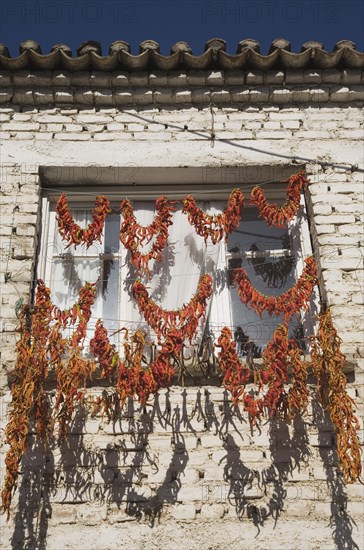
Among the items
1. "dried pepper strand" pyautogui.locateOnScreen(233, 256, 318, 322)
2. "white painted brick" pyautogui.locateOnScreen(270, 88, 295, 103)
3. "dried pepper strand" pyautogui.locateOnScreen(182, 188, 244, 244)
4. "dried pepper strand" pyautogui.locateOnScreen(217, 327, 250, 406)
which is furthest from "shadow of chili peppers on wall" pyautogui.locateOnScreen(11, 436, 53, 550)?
"white painted brick" pyautogui.locateOnScreen(270, 88, 295, 103)

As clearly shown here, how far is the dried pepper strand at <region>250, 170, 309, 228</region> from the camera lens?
5.12 m

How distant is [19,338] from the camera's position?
4.66 metres

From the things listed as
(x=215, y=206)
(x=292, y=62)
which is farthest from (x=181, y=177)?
(x=292, y=62)

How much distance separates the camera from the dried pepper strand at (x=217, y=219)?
5016 millimetres

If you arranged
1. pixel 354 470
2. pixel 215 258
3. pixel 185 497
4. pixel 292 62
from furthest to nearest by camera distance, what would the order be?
1. pixel 292 62
2. pixel 215 258
3. pixel 185 497
4. pixel 354 470

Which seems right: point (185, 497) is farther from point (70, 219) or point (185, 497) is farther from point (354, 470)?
point (70, 219)

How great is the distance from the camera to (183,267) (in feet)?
16.6

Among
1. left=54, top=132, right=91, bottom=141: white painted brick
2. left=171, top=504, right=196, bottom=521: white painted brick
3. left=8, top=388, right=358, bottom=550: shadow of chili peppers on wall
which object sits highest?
left=54, top=132, right=91, bottom=141: white painted brick

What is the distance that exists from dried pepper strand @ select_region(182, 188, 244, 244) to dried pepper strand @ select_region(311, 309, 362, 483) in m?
1.10

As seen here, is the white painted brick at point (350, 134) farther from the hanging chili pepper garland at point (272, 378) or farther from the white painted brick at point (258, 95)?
the hanging chili pepper garland at point (272, 378)

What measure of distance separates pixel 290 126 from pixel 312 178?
637 millimetres

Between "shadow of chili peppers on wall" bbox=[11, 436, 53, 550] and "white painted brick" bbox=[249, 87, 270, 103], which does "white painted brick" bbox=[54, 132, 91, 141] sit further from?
"shadow of chili peppers on wall" bbox=[11, 436, 53, 550]

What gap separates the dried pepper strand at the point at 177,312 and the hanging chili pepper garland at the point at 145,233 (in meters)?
0.33

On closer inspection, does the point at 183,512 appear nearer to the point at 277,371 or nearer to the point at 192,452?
the point at 192,452
